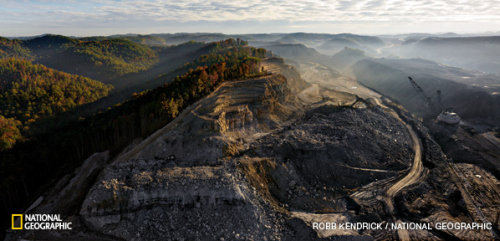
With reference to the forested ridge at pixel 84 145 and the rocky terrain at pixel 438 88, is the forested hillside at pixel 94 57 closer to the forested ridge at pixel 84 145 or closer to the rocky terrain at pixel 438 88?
the forested ridge at pixel 84 145

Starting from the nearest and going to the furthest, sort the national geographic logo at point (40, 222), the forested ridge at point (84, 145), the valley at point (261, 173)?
1. the national geographic logo at point (40, 222)
2. the valley at point (261, 173)
3. the forested ridge at point (84, 145)

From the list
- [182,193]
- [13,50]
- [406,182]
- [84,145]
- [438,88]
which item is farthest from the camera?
[13,50]

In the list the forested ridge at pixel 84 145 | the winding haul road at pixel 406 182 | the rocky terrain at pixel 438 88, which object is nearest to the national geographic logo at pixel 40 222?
the forested ridge at pixel 84 145

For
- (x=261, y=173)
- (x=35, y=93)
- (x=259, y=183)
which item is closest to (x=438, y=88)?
(x=261, y=173)

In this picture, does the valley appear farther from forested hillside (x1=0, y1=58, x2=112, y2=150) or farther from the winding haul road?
forested hillside (x1=0, y1=58, x2=112, y2=150)

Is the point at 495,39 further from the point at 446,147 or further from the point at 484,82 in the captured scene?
the point at 446,147

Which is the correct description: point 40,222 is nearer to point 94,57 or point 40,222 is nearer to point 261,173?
point 261,173

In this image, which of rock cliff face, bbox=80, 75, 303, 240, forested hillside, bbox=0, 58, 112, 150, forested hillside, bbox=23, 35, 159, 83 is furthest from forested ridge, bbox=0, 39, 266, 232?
forested hillside, bbox=23, 35, 159, 83
